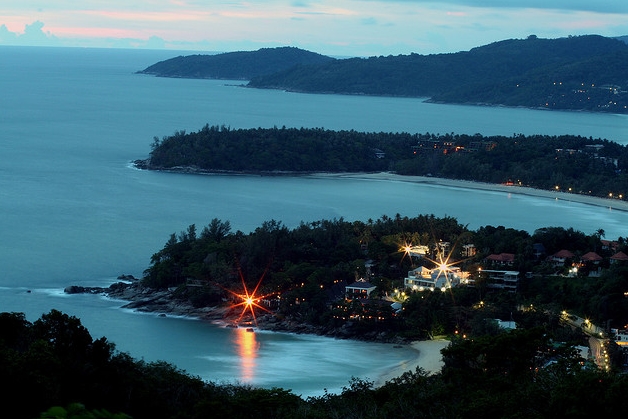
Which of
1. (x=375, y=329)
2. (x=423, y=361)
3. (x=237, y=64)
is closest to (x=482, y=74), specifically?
(x=237, y=64)

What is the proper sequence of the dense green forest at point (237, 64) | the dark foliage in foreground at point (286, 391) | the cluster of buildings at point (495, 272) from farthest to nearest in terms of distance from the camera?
the dense green forest at point (237, 64) → the cluster of buildings at point (495, 272) → the dark foliage in foreground at point (286, 391)

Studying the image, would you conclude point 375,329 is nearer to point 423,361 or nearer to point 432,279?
point 423,361

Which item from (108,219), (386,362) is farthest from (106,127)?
(386,362)

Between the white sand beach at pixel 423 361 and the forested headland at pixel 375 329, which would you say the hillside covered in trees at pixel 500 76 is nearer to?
the forested headland at pixel 375 329

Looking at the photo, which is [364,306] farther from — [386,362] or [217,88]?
[217,88]

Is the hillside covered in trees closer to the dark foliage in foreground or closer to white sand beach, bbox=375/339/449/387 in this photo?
white sand beach, bbox=375/339/449/387

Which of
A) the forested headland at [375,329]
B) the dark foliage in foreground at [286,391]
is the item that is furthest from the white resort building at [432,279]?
the dark foliage in foreground at [286,391]

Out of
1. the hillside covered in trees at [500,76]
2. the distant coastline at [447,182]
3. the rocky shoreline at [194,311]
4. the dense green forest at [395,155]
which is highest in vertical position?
the hillside covered in trees at [500,76]
